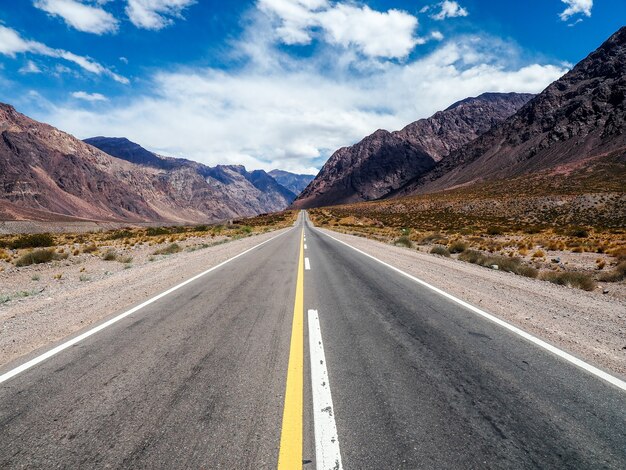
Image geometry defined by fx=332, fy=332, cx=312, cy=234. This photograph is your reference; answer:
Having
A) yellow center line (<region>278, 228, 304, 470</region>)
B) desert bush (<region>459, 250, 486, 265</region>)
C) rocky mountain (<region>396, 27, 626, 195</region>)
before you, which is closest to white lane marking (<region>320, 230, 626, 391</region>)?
yellow center line (<region>278, 228, 304, 470</region>)

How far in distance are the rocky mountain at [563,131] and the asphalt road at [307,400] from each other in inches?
4363

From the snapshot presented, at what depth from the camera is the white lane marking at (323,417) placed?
2.47 metres

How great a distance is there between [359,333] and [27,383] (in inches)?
161

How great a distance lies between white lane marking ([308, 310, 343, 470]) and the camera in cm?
247

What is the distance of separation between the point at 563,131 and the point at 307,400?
15947 cm

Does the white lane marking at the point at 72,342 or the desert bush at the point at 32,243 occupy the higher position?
the desert bush at the point at 32,243

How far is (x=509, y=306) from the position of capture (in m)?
6.89

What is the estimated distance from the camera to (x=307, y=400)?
10.6ft

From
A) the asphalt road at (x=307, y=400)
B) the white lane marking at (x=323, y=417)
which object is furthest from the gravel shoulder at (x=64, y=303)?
the white lane marking at (x=323, y=417)

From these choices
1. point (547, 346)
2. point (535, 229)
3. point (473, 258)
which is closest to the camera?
point (547, 346)

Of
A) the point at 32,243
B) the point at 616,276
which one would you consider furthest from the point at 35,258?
the point at 616,276

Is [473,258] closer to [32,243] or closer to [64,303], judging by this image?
[64,303]

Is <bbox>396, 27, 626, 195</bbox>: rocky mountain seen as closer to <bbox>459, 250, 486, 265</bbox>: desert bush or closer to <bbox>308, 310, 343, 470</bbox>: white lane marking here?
<bbox>459, 250, 486, 265</bbox>: desert bush

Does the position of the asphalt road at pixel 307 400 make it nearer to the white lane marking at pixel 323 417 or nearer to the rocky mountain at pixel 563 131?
the white lane marking at pixel 323 417
